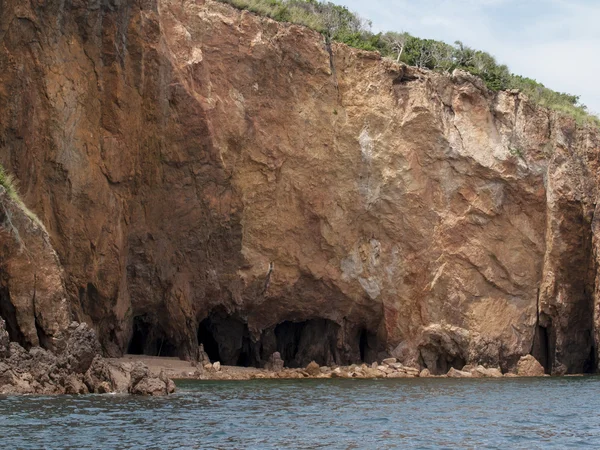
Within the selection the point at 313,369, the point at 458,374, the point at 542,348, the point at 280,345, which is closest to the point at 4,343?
the point at 313,369

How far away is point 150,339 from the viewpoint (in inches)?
1618

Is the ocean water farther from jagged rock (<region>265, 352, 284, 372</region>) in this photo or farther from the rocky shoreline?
jagged rock (<region>265, 352, 284, 372</region>)

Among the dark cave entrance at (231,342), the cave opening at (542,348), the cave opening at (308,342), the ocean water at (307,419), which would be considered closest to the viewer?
the ocean water at (307,419)

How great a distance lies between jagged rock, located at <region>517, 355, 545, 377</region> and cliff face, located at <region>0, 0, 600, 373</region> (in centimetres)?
70

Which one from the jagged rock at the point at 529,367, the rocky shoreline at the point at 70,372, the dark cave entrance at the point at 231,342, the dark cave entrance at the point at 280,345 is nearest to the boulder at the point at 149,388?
the rocky shoreline at the point at 70,372

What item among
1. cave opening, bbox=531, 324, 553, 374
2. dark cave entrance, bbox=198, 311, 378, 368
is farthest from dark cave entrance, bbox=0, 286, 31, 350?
cave opening, bbox=531, 324, 553, 374

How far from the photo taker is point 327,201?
141 ft

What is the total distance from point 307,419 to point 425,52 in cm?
3024

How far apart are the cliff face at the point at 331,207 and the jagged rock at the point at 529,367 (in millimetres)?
705

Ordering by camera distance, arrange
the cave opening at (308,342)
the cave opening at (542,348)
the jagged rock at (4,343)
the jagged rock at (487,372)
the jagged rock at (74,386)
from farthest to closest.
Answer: the cave opening at (542,348) → the cave opening at (308,342) → the jagged rock at (487,372) → the jagged rock at (74,386) → the jagged rock at (4,343)

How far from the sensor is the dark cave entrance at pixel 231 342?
143 ft

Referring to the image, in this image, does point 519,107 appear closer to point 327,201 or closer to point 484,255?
point 484,255

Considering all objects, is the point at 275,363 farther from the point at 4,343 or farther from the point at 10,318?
the point at 4,343

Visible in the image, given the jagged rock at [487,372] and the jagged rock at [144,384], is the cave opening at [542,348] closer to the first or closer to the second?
the jagged rock at [487,372]
